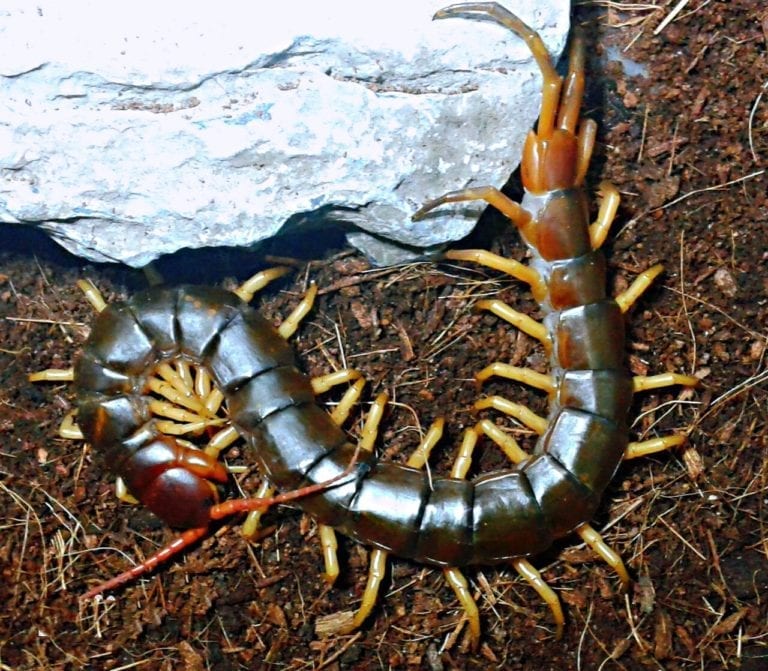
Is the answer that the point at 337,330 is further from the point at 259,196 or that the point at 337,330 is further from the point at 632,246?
the point at 632,246

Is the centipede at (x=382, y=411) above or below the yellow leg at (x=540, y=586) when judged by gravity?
above

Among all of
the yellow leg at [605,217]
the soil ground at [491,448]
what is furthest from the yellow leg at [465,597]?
the yellow leg at [605,217]

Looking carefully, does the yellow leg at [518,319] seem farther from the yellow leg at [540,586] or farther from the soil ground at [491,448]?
the yellow leg at [540,586]

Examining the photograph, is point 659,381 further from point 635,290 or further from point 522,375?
point 522,375

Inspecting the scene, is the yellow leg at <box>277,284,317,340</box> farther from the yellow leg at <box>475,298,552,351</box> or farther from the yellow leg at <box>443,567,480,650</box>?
the yellow leg at <box>443,567,480,650</box>

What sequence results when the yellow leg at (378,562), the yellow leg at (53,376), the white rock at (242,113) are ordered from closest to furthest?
the white rock at (242,113), the yellow leg at (378,562), the yellow leg at (53,376)

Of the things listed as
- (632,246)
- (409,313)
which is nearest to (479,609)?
(409,313)

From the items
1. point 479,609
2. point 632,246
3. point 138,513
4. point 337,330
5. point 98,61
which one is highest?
point 98,61
